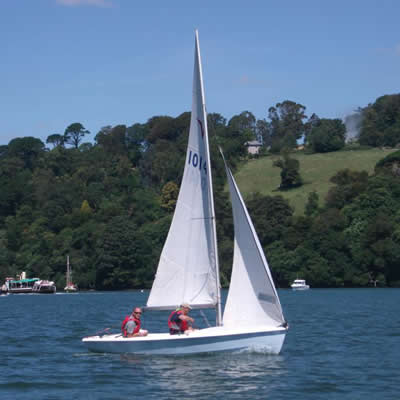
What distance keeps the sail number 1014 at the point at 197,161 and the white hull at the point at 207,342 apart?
586 centimetres

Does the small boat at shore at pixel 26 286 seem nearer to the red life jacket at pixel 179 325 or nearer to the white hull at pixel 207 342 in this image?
the white hull at pixel 207 342

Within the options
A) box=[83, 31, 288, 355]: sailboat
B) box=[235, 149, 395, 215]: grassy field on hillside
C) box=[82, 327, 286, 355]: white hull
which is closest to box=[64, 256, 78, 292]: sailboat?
box=[235, 149, 395, 215]: grassy field on hillside

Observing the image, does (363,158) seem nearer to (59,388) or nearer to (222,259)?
(222,259)

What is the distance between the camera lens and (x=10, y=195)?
18525 cm

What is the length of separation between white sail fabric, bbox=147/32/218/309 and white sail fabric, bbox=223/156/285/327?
31.7 inches

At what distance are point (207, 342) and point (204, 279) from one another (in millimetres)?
2559

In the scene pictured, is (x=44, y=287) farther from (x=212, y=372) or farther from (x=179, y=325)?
(x=212, y=372)

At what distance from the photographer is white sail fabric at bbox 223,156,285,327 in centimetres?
3028

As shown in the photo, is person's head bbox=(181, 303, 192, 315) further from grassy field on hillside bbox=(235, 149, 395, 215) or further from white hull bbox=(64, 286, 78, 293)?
grassy field on hillside bbox=(235, 149, 395, 215)

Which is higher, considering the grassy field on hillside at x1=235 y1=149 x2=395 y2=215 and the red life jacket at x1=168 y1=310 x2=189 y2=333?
the grassy field on hillside at x1=235 y1=149 x2=395 y2=215

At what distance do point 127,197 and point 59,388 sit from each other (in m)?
144

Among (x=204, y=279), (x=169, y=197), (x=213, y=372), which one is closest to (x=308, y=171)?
(x=169, y=197)

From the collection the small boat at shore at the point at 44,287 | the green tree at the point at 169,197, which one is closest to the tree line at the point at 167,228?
the green tree at the point at 169,197

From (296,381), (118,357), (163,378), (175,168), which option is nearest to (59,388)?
(163,378)
